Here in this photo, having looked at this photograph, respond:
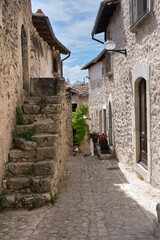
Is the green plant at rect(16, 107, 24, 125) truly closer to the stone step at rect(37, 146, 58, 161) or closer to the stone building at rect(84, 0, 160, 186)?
the stone step at rect(37, 146, 58, 161)

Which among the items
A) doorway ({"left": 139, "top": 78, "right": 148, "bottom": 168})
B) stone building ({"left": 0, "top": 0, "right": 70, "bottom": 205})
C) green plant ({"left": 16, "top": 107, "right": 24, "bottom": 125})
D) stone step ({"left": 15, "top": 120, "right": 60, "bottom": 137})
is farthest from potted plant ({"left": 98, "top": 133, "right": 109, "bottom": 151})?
green plant ({"left": 16, "top": 107, "right": 24, "bottom": 125})

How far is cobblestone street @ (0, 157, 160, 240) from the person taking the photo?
284cm

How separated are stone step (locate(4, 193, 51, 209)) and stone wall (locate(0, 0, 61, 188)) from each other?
443 mm

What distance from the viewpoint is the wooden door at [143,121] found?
5.46 metres

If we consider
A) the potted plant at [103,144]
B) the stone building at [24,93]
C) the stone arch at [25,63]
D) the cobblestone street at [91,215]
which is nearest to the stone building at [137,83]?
the cobblestone street at [91,215]

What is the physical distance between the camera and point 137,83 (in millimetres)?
5773

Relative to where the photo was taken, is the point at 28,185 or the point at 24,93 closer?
the point at 28,185

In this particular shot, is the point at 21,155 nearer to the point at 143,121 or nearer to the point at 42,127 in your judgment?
the point at 42,127

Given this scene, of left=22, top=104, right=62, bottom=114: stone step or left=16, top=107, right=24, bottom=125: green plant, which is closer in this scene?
left=16, top=107, right=24, bottom=125: green plant

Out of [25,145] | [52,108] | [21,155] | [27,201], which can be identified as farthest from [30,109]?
[27,201]

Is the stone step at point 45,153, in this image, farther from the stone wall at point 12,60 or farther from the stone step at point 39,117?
the stone step at point 39,117

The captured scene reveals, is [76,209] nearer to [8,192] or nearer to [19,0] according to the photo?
[8,192]

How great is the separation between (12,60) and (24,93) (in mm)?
1194

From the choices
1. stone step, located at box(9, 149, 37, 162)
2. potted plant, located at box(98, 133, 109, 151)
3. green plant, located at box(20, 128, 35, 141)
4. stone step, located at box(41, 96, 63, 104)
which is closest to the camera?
stone step, located at box(9, 149, 37, 162)
